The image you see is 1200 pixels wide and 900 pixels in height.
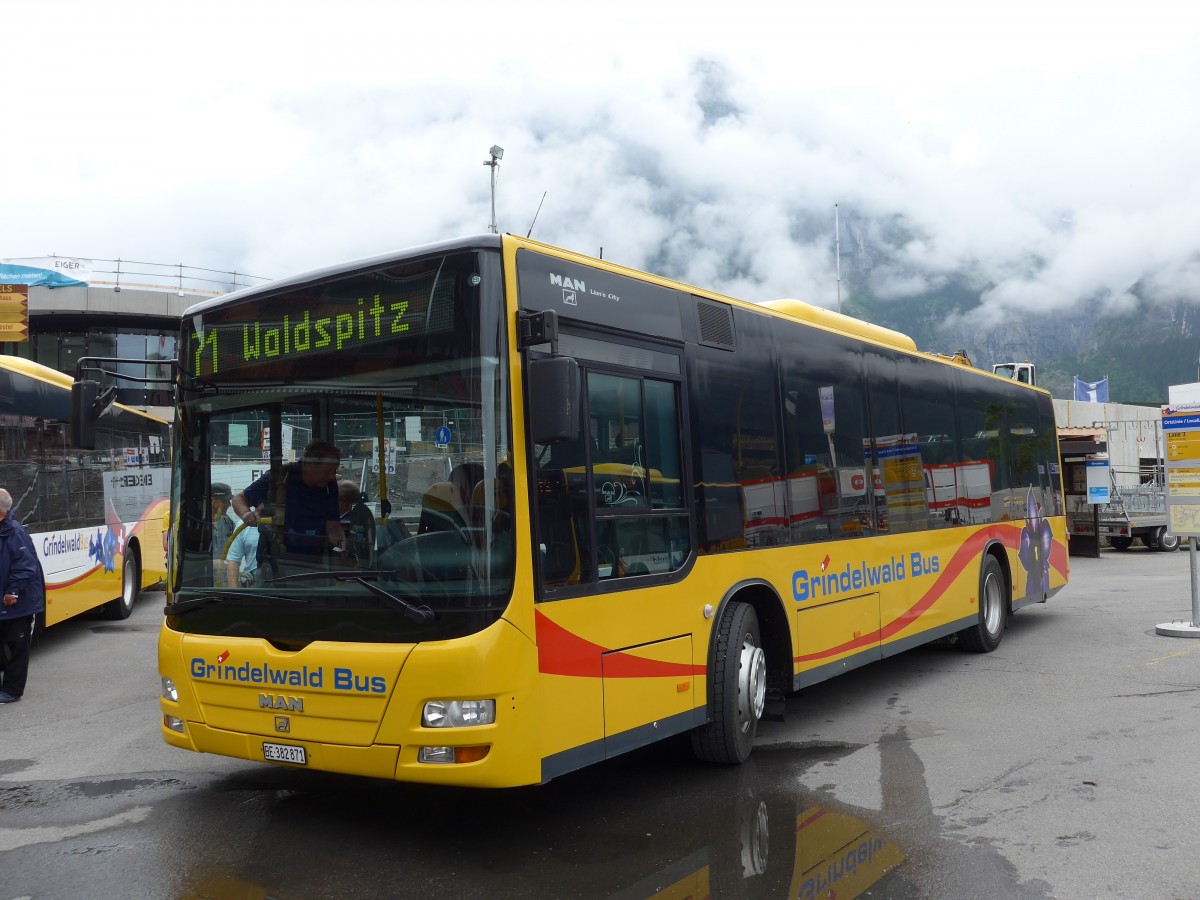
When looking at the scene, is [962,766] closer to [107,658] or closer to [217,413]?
[217,413]

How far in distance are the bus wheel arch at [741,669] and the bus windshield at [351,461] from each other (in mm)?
2016

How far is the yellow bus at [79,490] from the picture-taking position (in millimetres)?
11102

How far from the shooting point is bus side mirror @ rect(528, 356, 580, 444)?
185 inches

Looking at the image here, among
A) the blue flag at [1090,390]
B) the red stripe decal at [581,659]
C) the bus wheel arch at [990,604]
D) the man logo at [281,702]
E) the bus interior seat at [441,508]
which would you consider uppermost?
the blue flag at [1090,390]

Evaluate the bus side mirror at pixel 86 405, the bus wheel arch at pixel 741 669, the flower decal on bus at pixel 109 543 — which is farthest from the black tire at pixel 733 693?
the flower decal on bus at pixel 109 543

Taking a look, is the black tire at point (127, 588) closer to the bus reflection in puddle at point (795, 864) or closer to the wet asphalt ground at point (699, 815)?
the wet asphalt ground at point (699, 815)

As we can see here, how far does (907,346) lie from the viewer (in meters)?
9.96

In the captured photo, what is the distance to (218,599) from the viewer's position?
17.6 ft

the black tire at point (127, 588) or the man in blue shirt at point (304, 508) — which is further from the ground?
the man in blue shirt at point (304, 508)

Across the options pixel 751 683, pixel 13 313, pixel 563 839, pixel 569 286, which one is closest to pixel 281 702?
pixel 563 839

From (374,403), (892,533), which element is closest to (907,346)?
(892,533)

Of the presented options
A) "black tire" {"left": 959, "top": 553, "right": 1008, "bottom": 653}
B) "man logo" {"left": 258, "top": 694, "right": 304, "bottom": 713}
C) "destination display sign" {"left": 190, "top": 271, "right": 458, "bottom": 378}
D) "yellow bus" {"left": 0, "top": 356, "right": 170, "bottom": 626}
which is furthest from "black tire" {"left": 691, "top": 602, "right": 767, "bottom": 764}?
"yellow bus" {"left": 0, "top": 356, "right": 170, "bottom": 626}

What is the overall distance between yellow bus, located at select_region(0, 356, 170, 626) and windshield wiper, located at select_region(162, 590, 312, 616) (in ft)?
Result: 18.7

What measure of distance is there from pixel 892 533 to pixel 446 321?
17.0 ft
